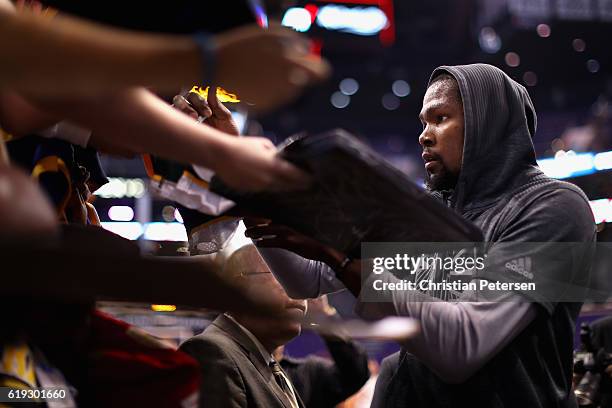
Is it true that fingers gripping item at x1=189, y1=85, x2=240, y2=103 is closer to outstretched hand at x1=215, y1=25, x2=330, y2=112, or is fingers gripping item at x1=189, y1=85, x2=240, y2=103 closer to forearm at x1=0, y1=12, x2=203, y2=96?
outstretched hand at x1=215, y1=25, x2=330, y2=112

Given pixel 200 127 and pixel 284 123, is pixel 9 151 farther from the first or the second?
pixel 284 123

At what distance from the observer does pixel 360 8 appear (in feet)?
39.9

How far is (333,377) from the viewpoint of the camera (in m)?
3.95

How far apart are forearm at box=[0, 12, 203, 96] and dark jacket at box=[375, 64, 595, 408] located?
1.24 m

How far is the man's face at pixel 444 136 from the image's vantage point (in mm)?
2336

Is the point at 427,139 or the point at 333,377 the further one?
the point at 333,377

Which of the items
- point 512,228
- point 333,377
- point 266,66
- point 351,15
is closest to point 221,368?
point 512,228

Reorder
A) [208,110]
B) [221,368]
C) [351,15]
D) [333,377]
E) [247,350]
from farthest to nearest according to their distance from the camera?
[351,15] → [333,377] → [247,350] → [221,368] → [208,110]

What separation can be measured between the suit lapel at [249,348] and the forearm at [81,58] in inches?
77.0

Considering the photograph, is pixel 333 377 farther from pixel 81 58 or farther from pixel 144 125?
pixel 81 58

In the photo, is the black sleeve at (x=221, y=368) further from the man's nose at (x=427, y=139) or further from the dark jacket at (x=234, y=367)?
the man's nose at (x=427, y=139)

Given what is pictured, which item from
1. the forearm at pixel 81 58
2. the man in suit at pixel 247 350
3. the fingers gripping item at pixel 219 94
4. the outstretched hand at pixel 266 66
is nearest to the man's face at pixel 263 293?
the man in suit at pixel 247 350

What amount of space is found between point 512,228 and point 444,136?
0.38 metres

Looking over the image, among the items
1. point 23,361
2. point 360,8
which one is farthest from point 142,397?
point 360,8
